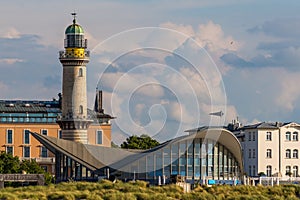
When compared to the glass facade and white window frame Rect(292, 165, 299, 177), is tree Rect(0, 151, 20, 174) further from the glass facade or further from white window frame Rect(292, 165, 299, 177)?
white window frame Rect(292, 165, 299, 177)

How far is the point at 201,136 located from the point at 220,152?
10.1 ft

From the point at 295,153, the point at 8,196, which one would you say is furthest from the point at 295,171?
the point at 8,196

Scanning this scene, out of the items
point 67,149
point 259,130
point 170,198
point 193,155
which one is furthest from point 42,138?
point 170,198

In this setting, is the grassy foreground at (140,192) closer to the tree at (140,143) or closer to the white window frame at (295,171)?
the white window frame at (295,171)

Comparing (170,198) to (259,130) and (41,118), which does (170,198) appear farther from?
(41,118)

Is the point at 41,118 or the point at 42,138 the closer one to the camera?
the point at 42,138

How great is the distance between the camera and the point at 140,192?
227 feet

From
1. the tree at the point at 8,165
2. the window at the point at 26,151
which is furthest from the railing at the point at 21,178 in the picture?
the window at the point at 26,151

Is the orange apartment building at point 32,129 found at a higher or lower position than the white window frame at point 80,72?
lower

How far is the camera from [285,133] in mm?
118250

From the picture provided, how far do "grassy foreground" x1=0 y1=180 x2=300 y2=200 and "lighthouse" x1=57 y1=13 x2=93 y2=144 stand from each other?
113 feet

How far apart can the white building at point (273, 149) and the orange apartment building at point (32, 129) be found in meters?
16.4

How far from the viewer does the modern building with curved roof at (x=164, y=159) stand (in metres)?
95.1

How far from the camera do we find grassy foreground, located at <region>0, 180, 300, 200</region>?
66188mm
